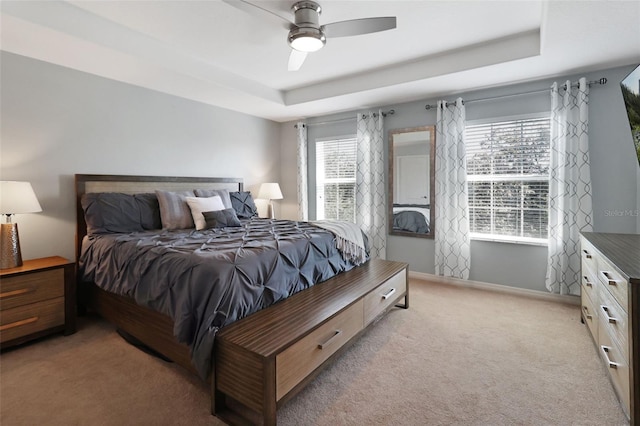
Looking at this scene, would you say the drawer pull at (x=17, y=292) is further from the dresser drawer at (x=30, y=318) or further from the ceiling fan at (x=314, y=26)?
the ceiling fan at (x=314, y=26)

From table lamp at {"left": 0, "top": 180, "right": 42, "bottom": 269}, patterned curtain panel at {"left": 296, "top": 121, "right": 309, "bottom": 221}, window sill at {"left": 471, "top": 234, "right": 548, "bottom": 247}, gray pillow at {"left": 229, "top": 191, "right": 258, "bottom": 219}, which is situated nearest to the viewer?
table lamp at {"left": 0, "top": 180, "right": 42, "bottom": 269}

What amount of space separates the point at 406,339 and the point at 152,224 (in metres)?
2.68

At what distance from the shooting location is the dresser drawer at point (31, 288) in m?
2.22

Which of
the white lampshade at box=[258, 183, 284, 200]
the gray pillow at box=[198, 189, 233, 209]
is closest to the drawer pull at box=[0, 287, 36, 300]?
the gray pillow at box=[198, 189, 233, 209]

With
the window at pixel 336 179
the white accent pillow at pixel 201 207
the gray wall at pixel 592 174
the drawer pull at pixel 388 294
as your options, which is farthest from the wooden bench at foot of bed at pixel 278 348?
the window at pixel 336 179

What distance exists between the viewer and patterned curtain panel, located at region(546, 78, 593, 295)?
10.0 ft

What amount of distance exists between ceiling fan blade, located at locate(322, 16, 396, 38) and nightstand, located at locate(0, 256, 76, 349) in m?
2.78

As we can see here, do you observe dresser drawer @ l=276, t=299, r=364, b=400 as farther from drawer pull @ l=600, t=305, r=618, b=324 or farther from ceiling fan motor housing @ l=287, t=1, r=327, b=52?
ceiling fan motor housing @ l=287, t=1, r=327, b=52

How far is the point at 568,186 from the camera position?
3137mm

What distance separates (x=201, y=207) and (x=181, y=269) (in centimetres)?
157

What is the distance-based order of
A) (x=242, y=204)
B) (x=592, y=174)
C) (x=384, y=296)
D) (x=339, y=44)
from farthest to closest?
(x=242, y=204)
(x=592, y=174)
(x=339, y=44)
(x=384, y=296)

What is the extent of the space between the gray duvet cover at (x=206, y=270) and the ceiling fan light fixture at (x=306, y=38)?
1492 millimetres

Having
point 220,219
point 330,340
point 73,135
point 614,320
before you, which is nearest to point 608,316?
point 614,320

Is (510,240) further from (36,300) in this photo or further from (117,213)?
(36,300)
